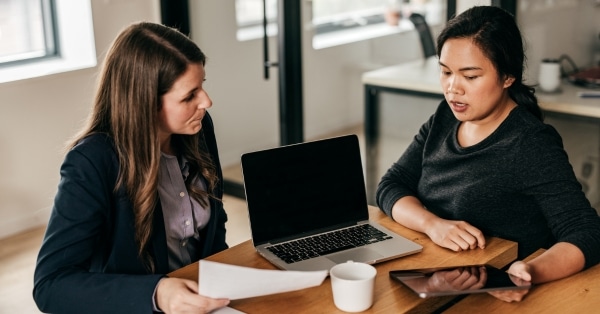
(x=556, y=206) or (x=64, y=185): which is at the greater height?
(x=64, y=185)

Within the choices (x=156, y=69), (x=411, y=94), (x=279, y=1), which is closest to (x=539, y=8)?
(x=411, y=94)

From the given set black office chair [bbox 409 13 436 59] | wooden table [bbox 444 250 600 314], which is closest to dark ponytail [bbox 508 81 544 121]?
wooden table [bbox 444 250 600 314]

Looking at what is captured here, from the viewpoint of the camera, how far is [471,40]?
1.78 metres

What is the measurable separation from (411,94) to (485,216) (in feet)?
5.41

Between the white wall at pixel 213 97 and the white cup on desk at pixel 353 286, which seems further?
the white wall at pixel 213 97

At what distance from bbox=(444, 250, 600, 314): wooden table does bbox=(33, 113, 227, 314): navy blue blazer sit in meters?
0.62

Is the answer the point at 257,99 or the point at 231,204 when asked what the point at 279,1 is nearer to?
the point at 257,99

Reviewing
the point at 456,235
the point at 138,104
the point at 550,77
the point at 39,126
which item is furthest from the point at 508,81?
the point at 39,126

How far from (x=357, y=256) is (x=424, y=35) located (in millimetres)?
2356

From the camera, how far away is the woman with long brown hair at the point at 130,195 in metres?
1.46

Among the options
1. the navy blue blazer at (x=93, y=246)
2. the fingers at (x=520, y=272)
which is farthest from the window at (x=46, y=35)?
the fingers at (x=520, y=272)

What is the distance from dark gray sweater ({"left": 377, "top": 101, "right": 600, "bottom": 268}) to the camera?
164 cm

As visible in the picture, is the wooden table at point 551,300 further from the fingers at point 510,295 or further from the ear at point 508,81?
the ear at point 508,81

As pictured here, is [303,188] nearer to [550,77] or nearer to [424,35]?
[550,77]
